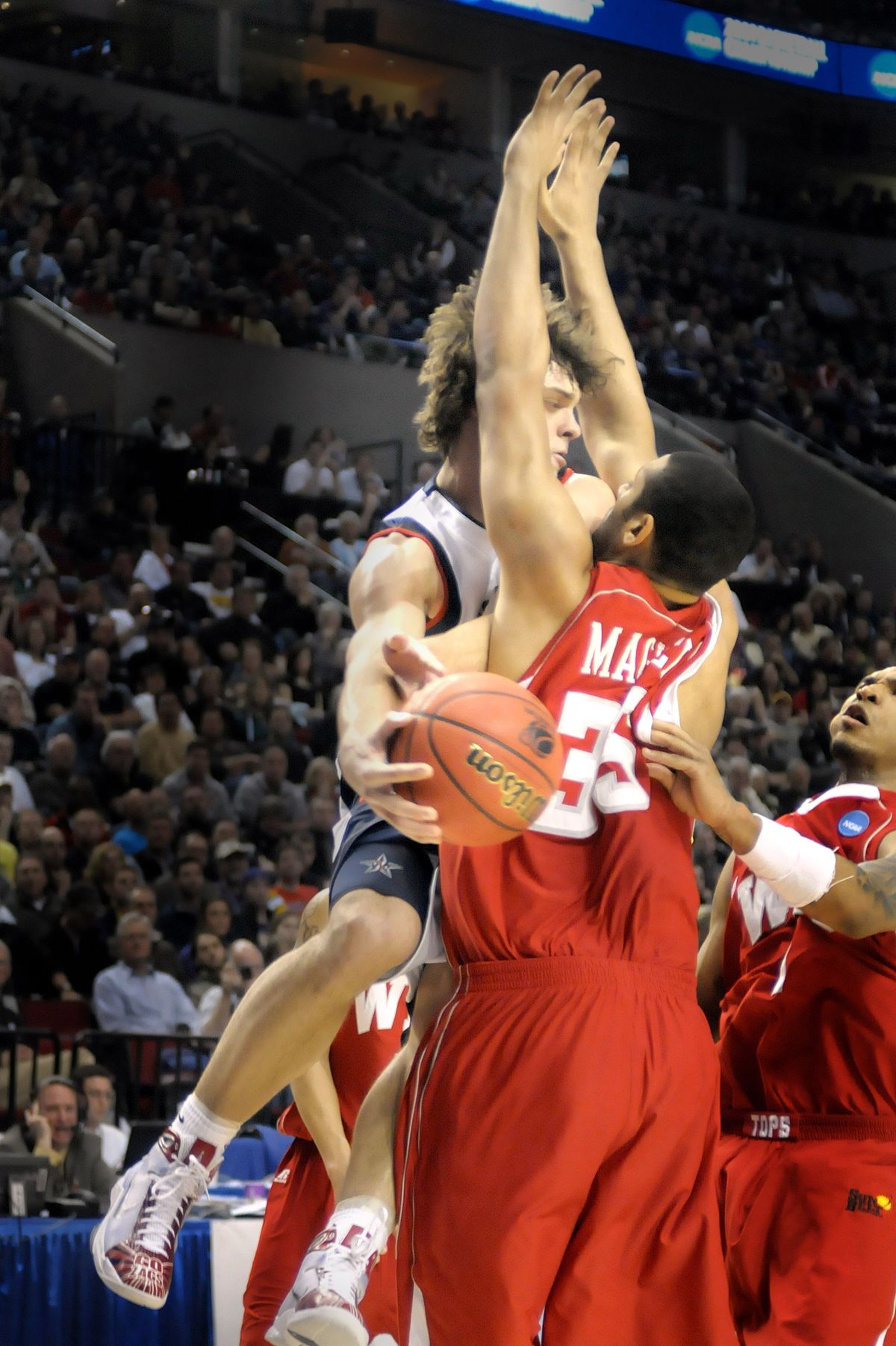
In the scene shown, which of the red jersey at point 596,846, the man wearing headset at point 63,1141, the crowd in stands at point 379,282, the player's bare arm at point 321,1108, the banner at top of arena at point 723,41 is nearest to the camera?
the red jersey at point 596,846

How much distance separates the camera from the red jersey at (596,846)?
9.47 feet

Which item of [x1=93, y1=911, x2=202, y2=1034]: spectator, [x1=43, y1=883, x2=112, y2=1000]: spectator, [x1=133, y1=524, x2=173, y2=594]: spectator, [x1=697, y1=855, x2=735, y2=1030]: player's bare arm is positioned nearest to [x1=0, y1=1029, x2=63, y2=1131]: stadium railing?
[x1=93, y1=911, x2=202, y2=1034]: spectator

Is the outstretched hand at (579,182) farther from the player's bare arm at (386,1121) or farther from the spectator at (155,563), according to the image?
the spectator at (155,563)

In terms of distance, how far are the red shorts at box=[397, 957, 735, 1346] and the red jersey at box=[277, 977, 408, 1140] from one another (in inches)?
58.1

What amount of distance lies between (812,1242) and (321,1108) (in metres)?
1.19

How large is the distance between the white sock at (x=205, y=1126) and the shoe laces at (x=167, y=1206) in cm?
5

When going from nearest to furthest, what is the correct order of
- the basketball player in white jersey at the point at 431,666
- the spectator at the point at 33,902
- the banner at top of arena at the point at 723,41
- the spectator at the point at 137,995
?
the basketball player in white jersey at the point at 431,666
the spectator at the point at 137,995
the spectator at the point at 33,902
the banner at top of arena at the point at 723,41

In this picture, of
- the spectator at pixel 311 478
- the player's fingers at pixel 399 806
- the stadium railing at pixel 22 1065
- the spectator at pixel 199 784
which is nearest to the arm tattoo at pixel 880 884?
the player's fingers at pixel 399 806

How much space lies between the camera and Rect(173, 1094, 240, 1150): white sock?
3.22 meters

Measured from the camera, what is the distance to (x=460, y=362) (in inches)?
144

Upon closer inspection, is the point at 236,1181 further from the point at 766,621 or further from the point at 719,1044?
the point at 766,621

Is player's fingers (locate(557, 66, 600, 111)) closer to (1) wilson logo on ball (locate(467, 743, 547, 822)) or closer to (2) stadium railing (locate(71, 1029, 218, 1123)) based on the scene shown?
(1) wilson logo on ball (locate(467, 743, 547, 822))

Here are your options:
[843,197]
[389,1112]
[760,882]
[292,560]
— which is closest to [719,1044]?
[760,882]

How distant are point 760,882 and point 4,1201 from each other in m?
3.30
